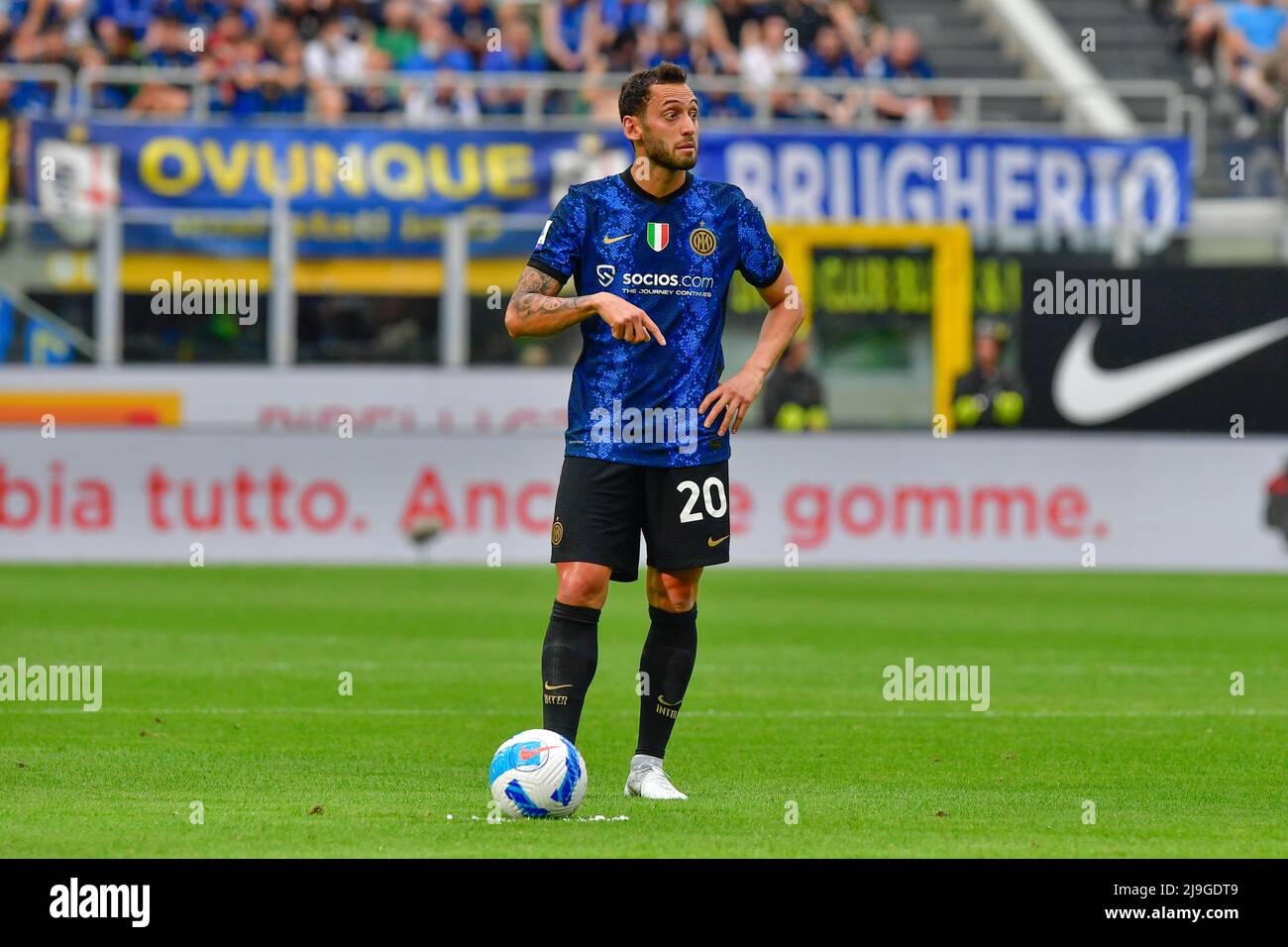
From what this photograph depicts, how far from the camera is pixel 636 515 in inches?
326

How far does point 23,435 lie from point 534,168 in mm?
6823

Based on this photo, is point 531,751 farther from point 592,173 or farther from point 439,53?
point 439,53

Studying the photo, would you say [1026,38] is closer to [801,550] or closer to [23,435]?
[801,550]

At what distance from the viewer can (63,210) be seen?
25.1m

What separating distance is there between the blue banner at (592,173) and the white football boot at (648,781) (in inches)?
671

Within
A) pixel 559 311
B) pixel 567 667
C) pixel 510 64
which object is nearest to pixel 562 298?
pixel 559 311

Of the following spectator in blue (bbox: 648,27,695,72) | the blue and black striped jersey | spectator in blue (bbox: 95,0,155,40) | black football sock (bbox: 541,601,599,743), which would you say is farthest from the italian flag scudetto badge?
spectator in blue (bbox: 95,0,155,40)

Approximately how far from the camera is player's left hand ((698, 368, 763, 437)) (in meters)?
8.23

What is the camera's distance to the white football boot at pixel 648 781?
839 centimetres

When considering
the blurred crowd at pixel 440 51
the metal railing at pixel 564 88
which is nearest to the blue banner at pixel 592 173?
the metal railing at pixel 564 88

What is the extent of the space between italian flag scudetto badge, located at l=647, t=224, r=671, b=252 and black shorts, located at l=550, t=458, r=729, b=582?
77 cm

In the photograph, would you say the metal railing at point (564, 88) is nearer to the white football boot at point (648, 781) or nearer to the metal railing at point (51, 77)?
the metal railing at point (51, 77)

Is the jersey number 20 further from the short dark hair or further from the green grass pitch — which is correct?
the short dark hair
